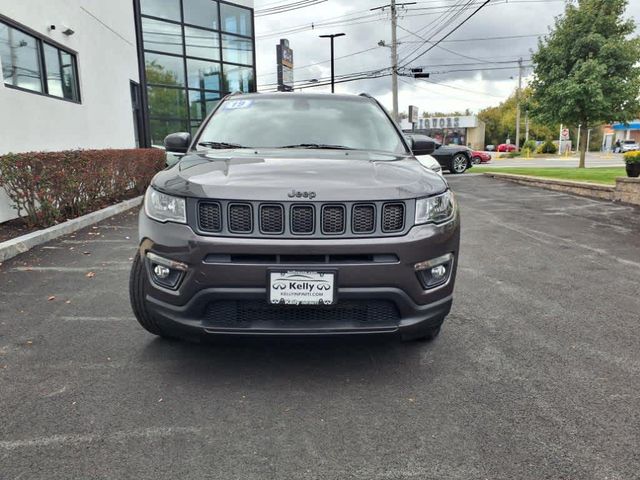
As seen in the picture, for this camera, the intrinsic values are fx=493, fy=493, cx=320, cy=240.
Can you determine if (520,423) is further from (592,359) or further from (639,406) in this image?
(592,359)

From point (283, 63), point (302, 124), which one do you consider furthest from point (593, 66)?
point (302, 124)

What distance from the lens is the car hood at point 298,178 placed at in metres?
2.60

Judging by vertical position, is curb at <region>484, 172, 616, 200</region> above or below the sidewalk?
above

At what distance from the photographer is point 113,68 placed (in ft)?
44.0

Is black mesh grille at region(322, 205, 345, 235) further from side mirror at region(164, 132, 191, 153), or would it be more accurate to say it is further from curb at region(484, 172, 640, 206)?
curb at region(484, 172, 640, 206)

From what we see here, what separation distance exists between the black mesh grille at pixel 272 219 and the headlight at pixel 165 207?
429mm

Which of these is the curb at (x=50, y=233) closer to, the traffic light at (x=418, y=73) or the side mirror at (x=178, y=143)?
the side mirror at (x=178, y=143)

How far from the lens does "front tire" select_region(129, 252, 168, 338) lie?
9.25ft

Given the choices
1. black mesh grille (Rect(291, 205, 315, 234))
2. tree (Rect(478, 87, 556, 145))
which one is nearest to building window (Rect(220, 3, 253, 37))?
black mesh grille (Rect(291, 205, 315, 234))

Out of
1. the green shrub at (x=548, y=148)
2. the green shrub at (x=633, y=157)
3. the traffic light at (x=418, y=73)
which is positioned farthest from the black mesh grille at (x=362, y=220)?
the green shrub at (x=548, y=148)

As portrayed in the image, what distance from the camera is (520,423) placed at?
241 centimetres

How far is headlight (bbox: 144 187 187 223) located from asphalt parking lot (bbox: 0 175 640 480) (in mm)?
921

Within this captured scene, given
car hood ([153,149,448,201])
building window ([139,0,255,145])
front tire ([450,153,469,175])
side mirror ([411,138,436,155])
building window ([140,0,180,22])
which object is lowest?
front tire ([450,153,469,175])

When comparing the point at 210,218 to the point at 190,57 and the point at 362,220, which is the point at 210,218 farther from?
the point at 190,57
